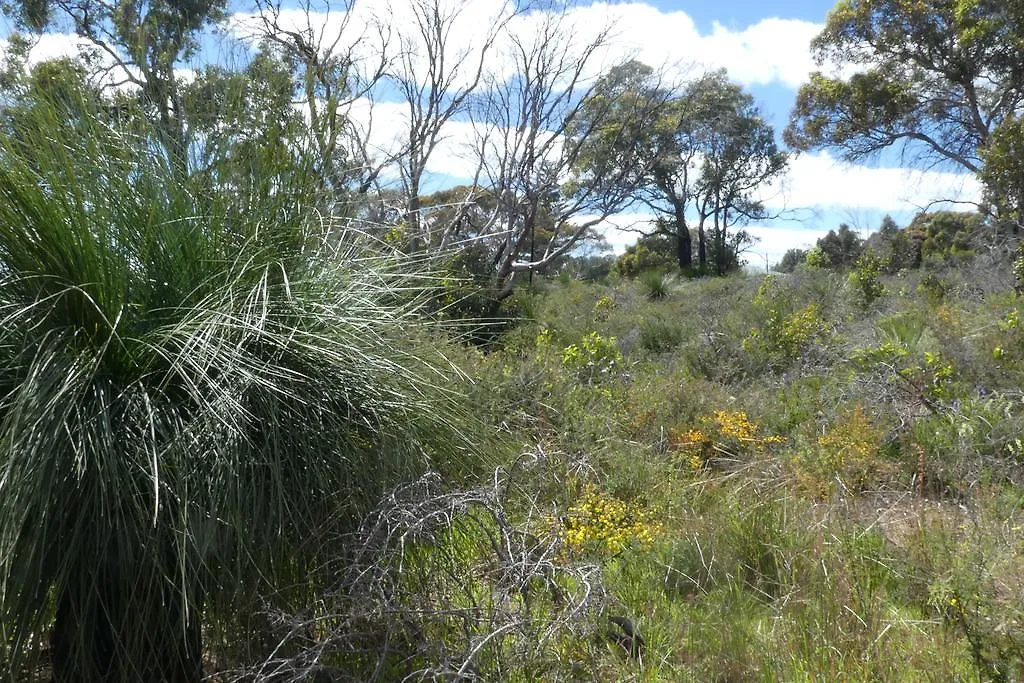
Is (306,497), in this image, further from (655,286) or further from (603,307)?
(655,286)

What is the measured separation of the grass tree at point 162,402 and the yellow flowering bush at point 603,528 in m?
0.99

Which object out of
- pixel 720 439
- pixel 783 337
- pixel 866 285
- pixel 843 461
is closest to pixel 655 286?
pixel 866 285

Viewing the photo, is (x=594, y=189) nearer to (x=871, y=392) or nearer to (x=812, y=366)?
(x=812, y=366)

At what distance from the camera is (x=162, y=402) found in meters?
2.38

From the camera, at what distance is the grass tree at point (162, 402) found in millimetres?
2221

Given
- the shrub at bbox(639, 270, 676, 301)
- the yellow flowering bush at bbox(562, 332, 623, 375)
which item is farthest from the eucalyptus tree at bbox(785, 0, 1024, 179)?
the yellow flowering bush at bbox(562, 332, 623, 375)

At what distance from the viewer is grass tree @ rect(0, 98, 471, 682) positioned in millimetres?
2221

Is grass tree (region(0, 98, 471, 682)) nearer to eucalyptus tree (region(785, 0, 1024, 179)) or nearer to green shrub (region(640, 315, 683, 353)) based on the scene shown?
green shrub (region(640, 315, 683, 353))

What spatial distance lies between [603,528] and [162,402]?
1995 millimetres

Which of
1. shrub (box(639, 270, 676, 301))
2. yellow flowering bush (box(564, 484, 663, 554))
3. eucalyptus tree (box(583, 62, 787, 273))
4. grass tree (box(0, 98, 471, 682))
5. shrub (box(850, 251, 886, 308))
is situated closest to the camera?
grass tree (box(0, 98, 471, 682))

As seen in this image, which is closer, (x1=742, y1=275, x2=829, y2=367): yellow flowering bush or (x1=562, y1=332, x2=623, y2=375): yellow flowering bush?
(x1=562, y1=332, x2=623, y2=375): yellow flowering bush

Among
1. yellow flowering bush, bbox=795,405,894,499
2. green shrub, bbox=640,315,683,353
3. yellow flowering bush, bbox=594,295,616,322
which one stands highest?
yellow flowering bush, bbox=594,295,616,322

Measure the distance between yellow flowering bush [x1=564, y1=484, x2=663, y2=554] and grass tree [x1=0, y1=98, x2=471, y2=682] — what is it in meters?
0.99

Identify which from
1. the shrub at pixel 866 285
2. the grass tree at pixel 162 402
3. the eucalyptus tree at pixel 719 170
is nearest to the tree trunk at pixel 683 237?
the eucalyptus tree at pixel 719 170
